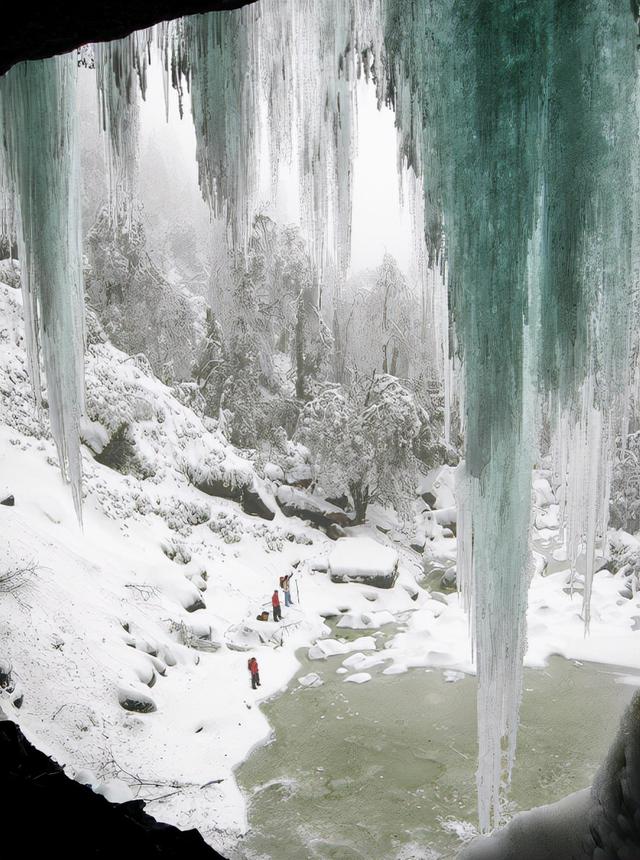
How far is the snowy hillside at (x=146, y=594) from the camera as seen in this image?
595 centimetres

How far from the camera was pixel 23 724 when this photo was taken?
18.5 ft

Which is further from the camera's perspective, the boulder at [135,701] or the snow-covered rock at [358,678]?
the snow-covered rock at [358,678]

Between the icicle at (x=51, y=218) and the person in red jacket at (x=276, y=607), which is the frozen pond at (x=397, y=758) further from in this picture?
the icicle at (x=51, y=218)

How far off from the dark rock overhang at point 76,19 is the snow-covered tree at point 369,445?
13.1 m

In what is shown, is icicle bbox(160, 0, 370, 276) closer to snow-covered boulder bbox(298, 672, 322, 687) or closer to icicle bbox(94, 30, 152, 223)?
icicle bbox(94, 30, 152, 223)

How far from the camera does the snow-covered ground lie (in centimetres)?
608

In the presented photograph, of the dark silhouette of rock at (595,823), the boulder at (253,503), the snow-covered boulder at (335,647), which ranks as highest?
the dark silhouette of rock at (595,823)

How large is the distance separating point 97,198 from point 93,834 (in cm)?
2764

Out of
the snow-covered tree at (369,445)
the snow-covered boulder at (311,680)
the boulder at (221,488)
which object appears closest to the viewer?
the snow-covered boulder at (311,680)

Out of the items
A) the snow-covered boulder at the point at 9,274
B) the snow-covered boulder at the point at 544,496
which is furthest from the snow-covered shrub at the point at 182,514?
the snow-covered boulder at the point at 544,496

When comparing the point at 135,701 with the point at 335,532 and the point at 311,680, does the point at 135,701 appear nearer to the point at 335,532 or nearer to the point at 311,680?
the point at 311,680

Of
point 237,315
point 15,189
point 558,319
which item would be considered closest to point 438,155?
point 558,319

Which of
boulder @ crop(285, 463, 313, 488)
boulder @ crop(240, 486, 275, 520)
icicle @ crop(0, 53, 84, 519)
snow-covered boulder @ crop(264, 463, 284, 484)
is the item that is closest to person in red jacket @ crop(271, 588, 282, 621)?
boulder @ crop(240, 486, 275, 520)

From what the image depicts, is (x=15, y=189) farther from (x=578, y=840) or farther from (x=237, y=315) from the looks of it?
(x=237, y=315)
